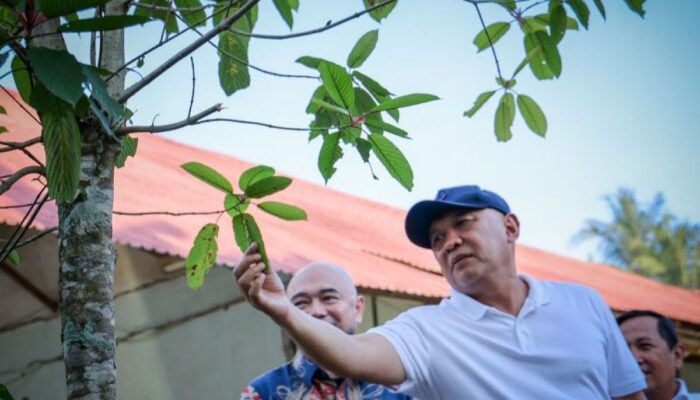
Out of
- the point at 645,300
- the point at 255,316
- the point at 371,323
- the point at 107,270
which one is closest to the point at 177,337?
the point at 255,316

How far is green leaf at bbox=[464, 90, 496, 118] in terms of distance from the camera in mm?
1877

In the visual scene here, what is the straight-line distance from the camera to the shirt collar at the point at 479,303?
2010 millimetres

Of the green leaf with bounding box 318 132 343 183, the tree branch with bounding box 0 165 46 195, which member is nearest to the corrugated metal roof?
the tree branch with bounding box 0 165 46 195

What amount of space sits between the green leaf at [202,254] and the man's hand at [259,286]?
0.06m

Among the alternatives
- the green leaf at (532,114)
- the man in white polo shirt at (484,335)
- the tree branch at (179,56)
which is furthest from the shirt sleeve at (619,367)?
the tree branch at (179,56)

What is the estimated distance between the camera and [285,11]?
1.73 metres

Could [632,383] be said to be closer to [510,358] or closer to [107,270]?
[510,358]

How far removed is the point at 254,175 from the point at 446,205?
0.86m

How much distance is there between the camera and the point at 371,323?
220 inches

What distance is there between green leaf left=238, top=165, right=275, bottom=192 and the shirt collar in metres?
0.88

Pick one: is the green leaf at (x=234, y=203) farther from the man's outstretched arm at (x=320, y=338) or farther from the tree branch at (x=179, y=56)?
the tree branch at (x=179, y=56)

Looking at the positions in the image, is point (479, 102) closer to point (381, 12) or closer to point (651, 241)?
point (381, 12)

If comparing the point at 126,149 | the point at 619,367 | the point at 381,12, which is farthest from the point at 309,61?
the point at 619,367

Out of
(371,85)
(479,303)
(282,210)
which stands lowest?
(479,303)
